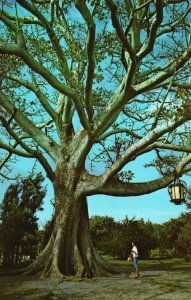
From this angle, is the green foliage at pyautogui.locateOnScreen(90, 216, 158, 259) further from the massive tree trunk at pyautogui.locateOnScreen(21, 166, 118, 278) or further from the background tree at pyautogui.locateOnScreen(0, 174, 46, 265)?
the massive tree trunk at pyautogui.locateOnScreen(21, 166, 118, 278)

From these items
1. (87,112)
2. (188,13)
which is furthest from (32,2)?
(188,13)

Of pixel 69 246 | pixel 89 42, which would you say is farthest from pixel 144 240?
pixel 89 42

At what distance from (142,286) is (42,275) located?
4183mm

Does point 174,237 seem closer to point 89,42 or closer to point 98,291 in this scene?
point 98,291

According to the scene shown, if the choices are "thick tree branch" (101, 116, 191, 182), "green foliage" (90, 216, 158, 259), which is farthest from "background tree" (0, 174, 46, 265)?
"green foliage" (90, 216, 158, 259)

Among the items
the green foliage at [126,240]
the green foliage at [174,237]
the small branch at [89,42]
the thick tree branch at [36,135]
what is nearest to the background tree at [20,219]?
the thick tree branch at [36,135]

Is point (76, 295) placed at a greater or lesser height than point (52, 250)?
lesser

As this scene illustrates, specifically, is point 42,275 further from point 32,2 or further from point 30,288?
point 32,2

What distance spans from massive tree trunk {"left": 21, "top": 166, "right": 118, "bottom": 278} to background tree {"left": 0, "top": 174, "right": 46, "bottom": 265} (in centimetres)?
387

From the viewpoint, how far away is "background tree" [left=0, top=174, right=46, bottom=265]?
1853cm

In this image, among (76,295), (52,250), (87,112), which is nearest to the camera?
(76,295)

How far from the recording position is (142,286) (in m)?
11.2

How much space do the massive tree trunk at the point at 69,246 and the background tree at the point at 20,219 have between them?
12.7ft

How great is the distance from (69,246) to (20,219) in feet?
15.4
